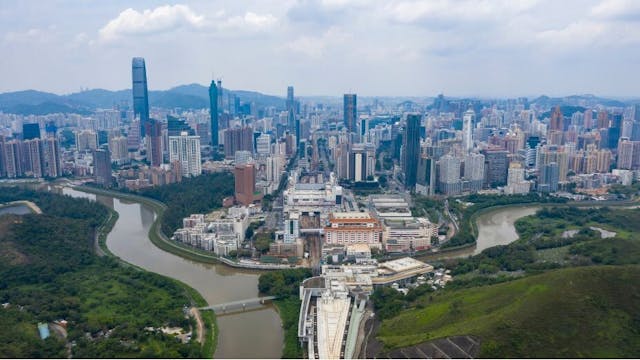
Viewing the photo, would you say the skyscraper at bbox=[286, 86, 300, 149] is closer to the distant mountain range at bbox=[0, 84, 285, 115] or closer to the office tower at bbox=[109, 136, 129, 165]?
the office tower at bbox=[109, 136, 129, 165]

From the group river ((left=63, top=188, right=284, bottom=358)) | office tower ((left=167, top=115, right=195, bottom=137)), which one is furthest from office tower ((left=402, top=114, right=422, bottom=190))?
office tower ((left=167, top=115, right=195, bottom=137))

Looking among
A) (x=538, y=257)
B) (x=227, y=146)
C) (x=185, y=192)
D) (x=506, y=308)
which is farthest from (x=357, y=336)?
(x=227, y=146)

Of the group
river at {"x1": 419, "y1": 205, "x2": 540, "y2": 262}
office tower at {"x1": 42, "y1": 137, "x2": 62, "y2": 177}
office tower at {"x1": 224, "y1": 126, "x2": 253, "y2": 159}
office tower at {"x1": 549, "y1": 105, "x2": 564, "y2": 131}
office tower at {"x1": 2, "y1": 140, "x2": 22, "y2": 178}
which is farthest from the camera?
office tower at {"x1": 549, "y1": 105, "x2": 564, "y2": 131}

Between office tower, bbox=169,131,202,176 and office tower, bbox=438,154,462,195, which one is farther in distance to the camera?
office tower, bbox=169,131,202,176

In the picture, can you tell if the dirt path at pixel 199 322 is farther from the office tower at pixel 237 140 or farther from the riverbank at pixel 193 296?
the office tower at pixel 237 140

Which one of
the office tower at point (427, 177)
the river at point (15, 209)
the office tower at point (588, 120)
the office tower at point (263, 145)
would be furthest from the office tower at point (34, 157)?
the office tower at point (588, 120)

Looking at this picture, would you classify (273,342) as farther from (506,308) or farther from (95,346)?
(506,308)

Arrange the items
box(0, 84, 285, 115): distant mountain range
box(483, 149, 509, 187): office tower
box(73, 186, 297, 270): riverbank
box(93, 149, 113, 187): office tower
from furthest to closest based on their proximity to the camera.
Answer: box(0, 84, 285, 115): distant mountain range
box(483, 149, 509, 187): office tower
box(93, 149, 113, 187): office tower
box(73, 186, 297, 270): riverbank
